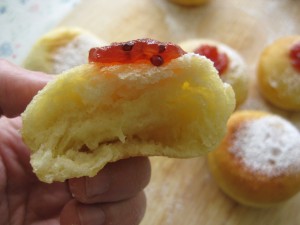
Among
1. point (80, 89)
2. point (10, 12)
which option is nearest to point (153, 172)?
point (80, 89)

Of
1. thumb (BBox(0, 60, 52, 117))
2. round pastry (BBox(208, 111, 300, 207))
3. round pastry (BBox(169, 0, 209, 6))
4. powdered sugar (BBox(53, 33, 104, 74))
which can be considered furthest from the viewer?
round pastry (BBox(169, 0, 209, 6))

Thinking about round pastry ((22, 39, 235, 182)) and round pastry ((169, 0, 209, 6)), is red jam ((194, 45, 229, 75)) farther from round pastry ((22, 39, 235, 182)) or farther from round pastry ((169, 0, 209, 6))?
round pastry ((22, 39, 235, 182))

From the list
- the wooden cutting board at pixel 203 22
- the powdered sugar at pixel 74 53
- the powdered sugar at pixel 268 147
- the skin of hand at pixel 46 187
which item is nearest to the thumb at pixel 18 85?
the skin of hand at pixel 46 187

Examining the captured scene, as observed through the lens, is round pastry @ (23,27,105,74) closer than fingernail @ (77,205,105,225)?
No

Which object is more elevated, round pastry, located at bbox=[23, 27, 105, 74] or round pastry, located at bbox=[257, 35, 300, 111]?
round pastry, located at bbox=[23, 27, 105, 74]

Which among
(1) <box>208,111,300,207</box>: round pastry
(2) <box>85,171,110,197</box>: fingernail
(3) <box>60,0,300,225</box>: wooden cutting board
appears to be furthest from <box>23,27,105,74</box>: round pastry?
(2) <box>85,171,110,197</box>: fingernail

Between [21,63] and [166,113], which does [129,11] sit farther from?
[166,113]

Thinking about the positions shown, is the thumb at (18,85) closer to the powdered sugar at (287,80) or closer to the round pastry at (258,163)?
the round pastry at (258,163)
